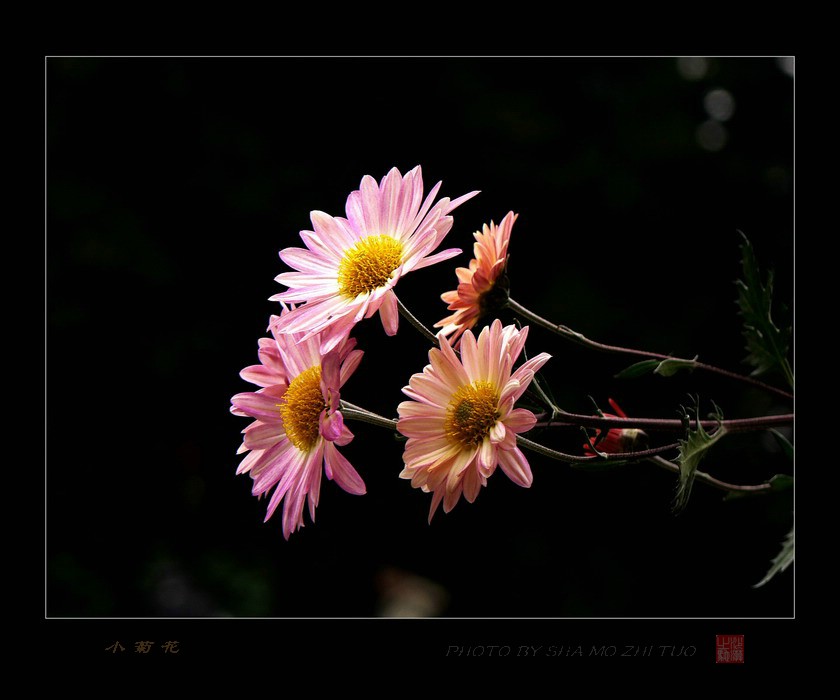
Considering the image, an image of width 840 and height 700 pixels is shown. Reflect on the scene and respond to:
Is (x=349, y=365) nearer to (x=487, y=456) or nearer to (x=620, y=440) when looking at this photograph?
(x=487, y=456)

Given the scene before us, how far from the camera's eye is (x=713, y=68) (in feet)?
6.73

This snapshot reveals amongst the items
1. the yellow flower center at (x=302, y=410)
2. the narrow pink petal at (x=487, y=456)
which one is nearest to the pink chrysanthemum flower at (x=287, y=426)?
the yellow flower center at (x=302, y=410)

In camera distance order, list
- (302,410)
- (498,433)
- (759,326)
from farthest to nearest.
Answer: (759,326), (302,410), (498,433)

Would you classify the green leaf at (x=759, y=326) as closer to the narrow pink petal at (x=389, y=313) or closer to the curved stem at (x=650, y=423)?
the curved stem at (x=650, y=423)

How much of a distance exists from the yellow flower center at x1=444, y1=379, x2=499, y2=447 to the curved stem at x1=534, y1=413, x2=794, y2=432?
0.04 m

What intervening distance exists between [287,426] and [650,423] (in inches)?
10.7

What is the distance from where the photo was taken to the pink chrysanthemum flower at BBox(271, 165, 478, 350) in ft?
1.92

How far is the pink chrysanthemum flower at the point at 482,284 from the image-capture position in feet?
1.97

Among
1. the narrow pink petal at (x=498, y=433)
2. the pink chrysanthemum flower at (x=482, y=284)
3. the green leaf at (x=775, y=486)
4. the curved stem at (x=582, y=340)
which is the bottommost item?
the green leaf at (x=775, y=486)

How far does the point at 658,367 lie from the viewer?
2.04 feet

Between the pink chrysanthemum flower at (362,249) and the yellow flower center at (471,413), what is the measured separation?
82 millimetres

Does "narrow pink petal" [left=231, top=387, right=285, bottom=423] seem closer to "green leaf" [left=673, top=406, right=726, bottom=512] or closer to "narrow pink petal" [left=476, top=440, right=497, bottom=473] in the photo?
"narrow pink petal" [left=476, top=440, right=497, bottom=473]

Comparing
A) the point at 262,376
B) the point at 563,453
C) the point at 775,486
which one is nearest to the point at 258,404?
the point at 262,376

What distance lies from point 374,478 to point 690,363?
1.25 m
